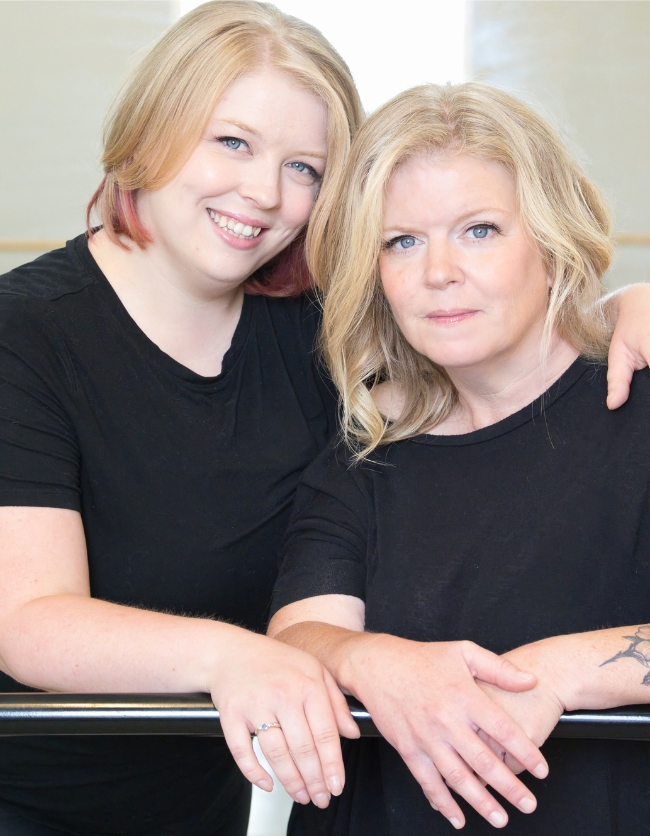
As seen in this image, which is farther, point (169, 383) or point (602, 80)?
point (602, 80)

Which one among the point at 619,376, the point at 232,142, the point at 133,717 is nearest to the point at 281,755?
the point at 133,717

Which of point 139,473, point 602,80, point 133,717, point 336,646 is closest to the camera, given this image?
point 133,717

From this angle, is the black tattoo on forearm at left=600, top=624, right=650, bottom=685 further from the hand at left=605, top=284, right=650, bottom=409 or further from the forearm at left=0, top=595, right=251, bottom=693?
the forearm at left=0, top=595, right=251, bottom=693

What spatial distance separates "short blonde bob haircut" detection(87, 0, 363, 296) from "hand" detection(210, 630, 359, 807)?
741mm

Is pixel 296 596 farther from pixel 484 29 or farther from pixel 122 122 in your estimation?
pixel 484 29

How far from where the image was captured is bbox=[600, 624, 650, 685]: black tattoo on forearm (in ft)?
3.43

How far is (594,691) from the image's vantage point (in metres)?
1.03

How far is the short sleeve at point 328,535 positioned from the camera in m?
1.32

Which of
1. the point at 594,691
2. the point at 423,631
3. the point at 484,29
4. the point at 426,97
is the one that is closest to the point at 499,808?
the point at 594,691

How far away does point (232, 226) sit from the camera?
140 centimetres

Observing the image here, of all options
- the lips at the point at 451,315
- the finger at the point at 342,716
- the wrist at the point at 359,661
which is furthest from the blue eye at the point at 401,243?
the finger at the point at 342,716

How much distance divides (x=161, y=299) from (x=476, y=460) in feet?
1.74

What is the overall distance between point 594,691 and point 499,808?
17cm

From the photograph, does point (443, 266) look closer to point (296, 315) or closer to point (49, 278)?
point (296, 315)
